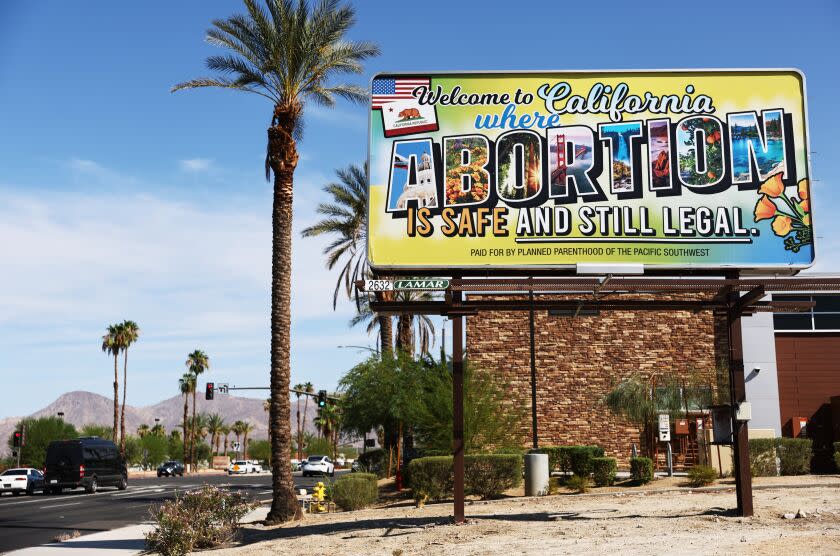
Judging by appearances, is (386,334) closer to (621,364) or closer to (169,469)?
(621,364)

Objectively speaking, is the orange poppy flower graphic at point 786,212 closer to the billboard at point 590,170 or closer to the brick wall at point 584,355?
the billboard at point 590,170

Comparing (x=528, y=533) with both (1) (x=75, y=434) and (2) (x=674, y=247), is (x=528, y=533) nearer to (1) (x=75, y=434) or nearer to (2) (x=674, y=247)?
(2) (x=674, y=247)

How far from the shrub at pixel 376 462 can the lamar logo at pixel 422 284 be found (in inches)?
969

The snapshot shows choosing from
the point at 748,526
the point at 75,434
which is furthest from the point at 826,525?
the point at 75,434

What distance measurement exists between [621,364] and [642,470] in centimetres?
1458

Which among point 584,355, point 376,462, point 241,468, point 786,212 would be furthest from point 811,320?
point 241,468

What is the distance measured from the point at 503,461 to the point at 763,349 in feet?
67.4

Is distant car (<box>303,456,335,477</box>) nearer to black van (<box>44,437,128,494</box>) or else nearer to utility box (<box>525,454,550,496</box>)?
black van (<box>44,437,128,494</box>)

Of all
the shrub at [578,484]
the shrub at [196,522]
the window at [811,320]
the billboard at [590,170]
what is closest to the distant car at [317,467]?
the window at [811,320]

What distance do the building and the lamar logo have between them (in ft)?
71.3

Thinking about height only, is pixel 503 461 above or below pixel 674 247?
below

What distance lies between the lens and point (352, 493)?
2538 cm

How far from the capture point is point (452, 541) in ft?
50.5

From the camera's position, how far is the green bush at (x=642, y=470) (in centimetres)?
2519
